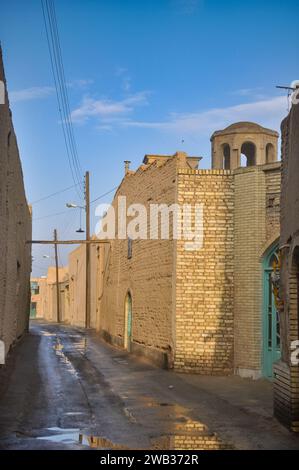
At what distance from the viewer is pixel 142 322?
2066cm

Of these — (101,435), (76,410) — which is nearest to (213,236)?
(76,410)

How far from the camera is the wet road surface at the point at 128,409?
8.25m

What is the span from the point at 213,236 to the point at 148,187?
15.3 ft

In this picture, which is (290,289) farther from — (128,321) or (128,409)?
(128,321)

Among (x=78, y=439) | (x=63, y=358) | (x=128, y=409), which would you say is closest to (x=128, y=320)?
(x=63, y=358)

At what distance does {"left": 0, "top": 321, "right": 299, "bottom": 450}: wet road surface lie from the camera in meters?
8.25

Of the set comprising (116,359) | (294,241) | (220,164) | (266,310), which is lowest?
(116,359)

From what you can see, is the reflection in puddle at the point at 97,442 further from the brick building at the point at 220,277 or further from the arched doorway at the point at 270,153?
the arched doorway at the point at 270,153

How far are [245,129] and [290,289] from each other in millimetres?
31628

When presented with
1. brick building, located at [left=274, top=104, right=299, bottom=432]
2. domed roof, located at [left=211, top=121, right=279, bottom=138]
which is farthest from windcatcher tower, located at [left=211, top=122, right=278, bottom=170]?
brick building, located at [left=274, top=104, right=299, bottom=432]

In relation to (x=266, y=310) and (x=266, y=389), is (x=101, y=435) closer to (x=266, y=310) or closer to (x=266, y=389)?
(x=266, y=389)

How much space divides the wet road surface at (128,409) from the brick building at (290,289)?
1.36ft

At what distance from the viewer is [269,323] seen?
15172 mm

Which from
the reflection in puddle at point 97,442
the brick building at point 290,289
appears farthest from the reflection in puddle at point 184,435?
the brick building at point 290,289
